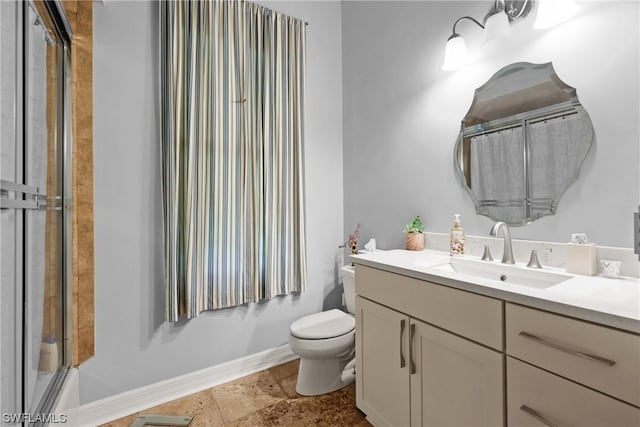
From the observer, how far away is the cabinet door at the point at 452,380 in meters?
0.98

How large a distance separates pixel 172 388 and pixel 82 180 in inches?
52.2

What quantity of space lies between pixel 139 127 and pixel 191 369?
154 cm

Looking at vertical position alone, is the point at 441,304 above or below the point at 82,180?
below

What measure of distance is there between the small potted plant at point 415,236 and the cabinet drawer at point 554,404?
0.93 m

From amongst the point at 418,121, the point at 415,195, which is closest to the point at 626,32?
the point at 418,121

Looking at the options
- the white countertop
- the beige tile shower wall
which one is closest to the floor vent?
the beige tile shower wall

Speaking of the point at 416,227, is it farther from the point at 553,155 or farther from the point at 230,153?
the point at 230,153

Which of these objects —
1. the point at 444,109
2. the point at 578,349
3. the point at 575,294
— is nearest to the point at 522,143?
the point at 444,109

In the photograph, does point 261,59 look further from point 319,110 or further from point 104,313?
point 104,313

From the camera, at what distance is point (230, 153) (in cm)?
194

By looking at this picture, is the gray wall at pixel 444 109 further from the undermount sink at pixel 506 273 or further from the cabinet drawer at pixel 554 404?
the cabinet drawer at pixel 554 404

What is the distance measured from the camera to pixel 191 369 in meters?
1.87

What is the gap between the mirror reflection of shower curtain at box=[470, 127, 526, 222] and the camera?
1443 millimetres

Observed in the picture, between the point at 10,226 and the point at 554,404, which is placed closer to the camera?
the point at 554,404
